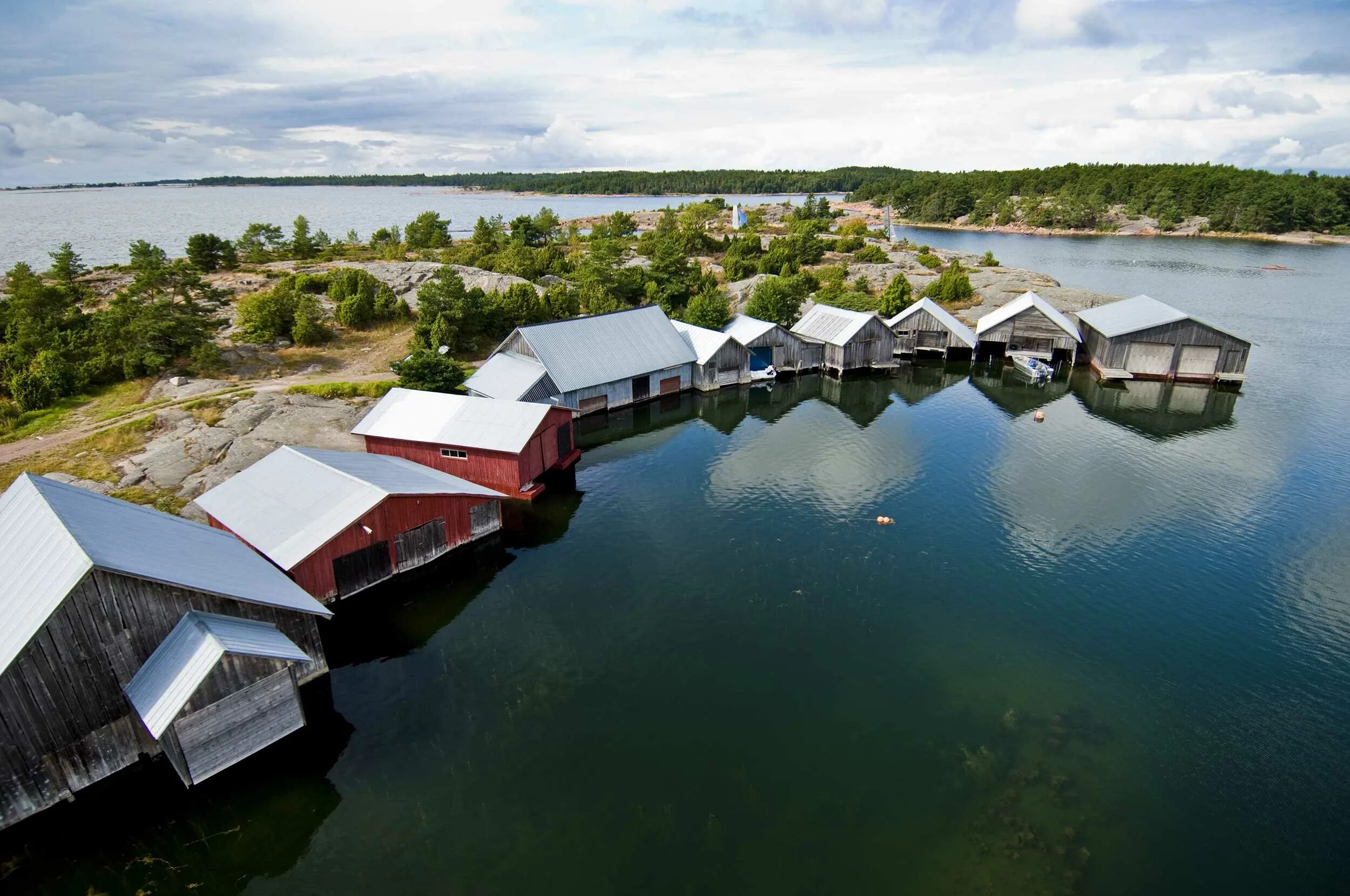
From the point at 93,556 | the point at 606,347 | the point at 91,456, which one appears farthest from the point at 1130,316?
the point at 91,456

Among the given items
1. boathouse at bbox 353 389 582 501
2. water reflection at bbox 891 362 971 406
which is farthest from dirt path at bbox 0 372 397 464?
water reflection at bbox 891 362 971 406

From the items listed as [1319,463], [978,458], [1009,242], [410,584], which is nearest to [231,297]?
[410,584]

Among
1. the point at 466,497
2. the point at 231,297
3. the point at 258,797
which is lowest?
the point at 258,797

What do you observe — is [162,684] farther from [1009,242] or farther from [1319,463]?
[1009,242]

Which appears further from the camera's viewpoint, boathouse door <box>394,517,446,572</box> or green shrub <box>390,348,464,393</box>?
green shrub <box>390,348,464,393</box>

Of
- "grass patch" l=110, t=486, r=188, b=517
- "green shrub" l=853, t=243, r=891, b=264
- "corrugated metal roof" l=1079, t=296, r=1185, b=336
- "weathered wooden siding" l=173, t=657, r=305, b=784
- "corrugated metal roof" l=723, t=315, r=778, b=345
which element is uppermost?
"green shrub" l=853, t=243, r=891, b=264

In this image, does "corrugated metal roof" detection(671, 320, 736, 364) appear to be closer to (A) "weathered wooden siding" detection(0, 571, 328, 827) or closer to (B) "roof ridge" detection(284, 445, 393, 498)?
(B) "roof ridge" detection(284, 445, 393, 498)
